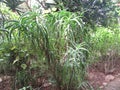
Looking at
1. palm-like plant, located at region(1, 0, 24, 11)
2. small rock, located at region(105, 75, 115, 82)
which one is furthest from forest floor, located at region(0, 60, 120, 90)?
palm-like plant, located at region(1, 0, 24, 11)

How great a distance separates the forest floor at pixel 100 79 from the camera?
2.87m

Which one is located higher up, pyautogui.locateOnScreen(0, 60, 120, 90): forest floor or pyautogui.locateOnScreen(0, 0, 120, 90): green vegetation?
pyautogui.locateOnScreen(0, 0, 120, 90): green vegetation

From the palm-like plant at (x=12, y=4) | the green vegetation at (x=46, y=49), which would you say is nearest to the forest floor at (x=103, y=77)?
the green vegetation at (x=46, y=49)

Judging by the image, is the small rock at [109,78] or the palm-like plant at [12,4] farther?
the palm-like plant at [12,4]

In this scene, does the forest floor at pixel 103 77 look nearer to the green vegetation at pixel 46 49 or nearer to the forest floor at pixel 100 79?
the forest floor at pixel 100 79

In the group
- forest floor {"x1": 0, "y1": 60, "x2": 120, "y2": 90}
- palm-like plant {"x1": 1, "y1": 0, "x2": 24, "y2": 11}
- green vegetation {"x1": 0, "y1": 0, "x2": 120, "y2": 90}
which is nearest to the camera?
green vegetation {"x1": 0, "y1": 0, "x2": 120, "y2": 90}

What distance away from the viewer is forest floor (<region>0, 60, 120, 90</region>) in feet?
9.41

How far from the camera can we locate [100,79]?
3113 millimetres

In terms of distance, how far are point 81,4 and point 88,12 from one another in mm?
185

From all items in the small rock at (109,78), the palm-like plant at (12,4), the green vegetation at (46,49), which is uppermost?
the palm-like plant at (12,4)

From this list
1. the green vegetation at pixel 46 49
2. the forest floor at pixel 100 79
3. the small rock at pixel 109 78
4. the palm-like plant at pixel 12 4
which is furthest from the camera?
the palm-like plant at pixel 12 4

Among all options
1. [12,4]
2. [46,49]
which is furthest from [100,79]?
[12,4]

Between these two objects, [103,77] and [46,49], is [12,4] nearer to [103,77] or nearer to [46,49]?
[46,49]

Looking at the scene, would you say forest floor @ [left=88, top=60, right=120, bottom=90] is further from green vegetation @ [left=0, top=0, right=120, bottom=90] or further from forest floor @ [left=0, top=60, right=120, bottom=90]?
green vegetation @ [left=0, top=0, right=120, bottom=90]
